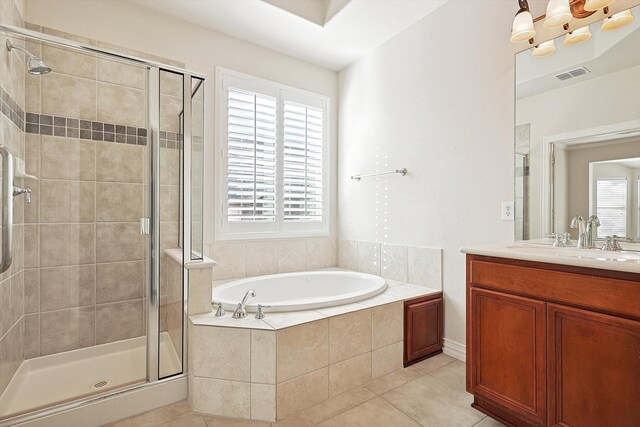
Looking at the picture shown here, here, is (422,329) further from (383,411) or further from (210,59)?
(210,59)

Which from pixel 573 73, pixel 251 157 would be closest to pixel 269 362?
pixel 251 157

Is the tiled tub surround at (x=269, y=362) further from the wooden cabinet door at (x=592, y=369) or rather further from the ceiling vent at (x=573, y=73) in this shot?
the ceiling vent at (x=573, y=73)

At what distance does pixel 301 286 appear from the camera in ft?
9.80

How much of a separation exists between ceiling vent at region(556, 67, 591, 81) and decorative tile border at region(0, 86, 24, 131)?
3.00 m

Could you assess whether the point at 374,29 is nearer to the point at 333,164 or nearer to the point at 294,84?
the point at 294,84

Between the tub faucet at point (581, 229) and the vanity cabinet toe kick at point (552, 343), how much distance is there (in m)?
0.51

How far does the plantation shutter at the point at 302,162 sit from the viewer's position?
3193 mm

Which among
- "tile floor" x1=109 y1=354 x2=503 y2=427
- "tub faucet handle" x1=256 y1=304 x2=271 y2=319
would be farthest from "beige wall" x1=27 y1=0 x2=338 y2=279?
"tile floor" x1=109 y1=354 x2=503 y2=427

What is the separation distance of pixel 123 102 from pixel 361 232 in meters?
2.25

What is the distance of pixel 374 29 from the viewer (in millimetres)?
2770

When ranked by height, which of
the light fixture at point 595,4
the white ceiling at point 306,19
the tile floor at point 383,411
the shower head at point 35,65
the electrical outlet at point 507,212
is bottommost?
the tile floor at point 383,411

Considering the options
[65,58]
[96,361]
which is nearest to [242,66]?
[65,58]

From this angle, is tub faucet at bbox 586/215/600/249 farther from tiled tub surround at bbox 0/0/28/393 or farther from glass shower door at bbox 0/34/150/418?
tiled tub surround at bbox 0/0/28/393

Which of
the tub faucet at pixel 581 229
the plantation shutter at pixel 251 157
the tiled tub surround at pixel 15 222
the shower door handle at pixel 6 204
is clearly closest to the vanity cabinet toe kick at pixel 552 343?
the tub faucet at pixel 581 229
